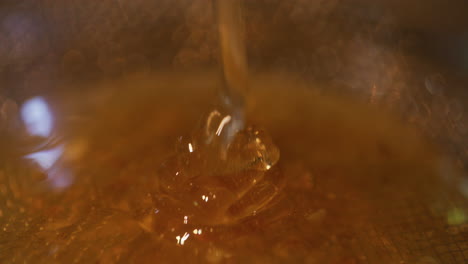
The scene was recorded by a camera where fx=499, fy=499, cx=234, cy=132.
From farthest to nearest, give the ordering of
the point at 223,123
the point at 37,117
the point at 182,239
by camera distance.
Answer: the point at 37,117, the point at 223,123, the point at 182,239

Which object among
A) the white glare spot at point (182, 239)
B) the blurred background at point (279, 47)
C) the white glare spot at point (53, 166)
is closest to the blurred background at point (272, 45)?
the blurred background at point (279, 47)

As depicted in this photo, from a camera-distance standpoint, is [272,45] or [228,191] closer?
[228,191]

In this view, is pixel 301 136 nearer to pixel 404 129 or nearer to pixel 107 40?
pixel 404 129

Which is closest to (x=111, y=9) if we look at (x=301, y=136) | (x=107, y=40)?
(x=107, y=40)

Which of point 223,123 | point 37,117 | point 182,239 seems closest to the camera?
point 182,239

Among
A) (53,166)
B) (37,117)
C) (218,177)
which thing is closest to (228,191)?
(218,177)

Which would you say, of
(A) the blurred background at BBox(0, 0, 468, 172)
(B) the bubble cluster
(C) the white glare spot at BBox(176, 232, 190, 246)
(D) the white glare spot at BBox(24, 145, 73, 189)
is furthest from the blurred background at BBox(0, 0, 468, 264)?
(C) the white glare spot at BBox(176, 232, 190, 246)

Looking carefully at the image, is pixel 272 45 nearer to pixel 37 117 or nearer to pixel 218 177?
pixel 218 177
